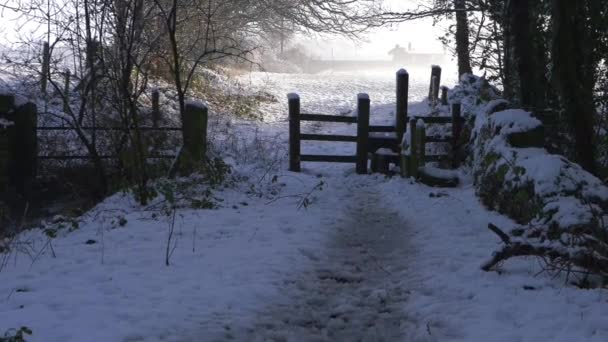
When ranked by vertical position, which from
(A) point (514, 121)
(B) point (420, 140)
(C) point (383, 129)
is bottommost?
(B) point (420, 140)

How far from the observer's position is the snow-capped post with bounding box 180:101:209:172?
9203mm

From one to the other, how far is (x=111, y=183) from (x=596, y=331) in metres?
8.09

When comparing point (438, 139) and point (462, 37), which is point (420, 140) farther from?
point (462, 37)

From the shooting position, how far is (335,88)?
27672mm

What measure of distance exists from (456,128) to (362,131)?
6.16 ft

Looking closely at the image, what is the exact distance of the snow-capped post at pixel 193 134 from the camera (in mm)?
9203

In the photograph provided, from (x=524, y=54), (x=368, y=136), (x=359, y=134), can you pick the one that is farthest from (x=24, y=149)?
(x=524, y=54)

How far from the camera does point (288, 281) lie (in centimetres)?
534

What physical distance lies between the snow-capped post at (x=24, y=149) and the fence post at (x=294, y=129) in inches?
187

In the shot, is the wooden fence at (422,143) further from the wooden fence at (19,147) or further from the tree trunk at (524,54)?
the wooden fence at (19,147)

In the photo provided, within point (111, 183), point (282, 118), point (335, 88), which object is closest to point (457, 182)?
point (111, 183)

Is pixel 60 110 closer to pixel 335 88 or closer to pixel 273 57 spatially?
pixel 335 88

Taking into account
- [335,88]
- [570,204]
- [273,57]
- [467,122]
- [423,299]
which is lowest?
[423,299]

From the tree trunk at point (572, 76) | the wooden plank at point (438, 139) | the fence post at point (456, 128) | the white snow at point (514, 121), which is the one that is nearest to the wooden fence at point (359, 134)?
the wooden plank at point (438, 139)
